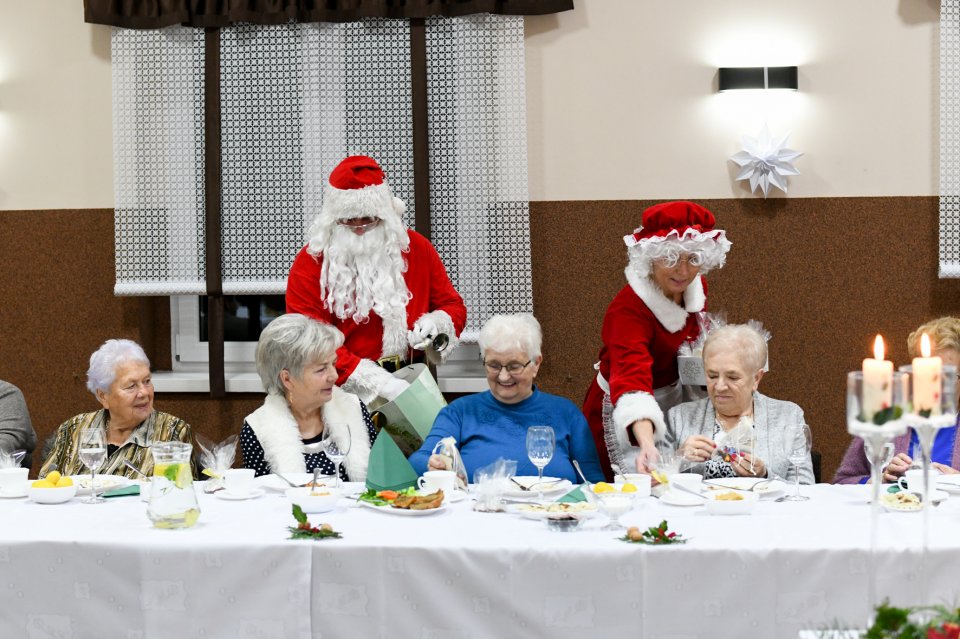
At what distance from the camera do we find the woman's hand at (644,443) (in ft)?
9.73

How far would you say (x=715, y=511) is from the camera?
2549mm

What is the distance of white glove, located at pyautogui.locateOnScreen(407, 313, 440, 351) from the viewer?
3709 millimetres

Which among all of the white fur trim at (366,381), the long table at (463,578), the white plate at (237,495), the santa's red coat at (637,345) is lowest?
the long table at (463,578)

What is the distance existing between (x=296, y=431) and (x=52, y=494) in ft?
2.36

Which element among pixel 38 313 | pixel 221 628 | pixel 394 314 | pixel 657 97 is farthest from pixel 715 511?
pixel 38 313

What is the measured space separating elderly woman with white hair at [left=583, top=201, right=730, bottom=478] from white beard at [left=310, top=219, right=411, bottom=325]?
81cm

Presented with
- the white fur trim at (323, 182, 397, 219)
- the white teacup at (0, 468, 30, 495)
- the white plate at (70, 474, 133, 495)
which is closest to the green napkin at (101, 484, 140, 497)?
the white plate at (70, 474, 133, 495)

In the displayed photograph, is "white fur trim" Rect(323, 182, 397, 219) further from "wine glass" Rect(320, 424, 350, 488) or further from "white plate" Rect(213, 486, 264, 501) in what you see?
"white plate" Rect(213, 486, 264, 501)

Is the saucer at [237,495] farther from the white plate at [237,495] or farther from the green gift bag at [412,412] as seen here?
the green gift bag at [412,412]

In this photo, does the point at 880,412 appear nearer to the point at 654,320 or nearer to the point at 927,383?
the point at 927,383

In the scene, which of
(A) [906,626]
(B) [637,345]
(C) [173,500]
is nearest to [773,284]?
(B) [637,345]

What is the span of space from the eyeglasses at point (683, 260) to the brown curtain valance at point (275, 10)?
5.03 ft

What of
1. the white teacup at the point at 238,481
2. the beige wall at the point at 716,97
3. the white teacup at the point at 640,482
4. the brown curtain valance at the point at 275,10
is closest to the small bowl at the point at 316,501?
the white teacup at the point at 238,481

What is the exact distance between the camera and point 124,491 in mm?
2896
